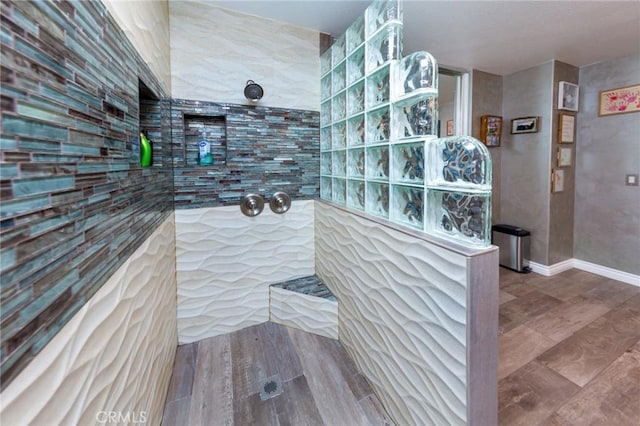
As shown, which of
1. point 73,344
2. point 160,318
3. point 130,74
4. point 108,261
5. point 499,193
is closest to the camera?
point 73,344

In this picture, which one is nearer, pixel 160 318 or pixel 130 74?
pixel 130 74

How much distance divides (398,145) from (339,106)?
0.82 metres

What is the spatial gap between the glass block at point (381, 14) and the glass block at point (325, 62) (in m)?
0.58

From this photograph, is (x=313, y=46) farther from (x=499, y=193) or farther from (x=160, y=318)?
(x=499, y=193)

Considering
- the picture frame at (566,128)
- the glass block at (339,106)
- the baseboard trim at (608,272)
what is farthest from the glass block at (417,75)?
the baseboard trim at (608,272)

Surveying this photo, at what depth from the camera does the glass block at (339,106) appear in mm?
1852

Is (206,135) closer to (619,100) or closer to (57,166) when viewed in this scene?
(57,166)

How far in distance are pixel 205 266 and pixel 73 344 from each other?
1402 millimetres

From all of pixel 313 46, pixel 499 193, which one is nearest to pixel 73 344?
pixel 313 46

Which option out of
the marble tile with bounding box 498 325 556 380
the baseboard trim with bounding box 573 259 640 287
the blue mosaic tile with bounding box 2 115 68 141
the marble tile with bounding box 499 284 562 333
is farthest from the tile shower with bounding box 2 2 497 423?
the baseboard trim with bounding box 573 259 640 287

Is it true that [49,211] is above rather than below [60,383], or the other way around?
above

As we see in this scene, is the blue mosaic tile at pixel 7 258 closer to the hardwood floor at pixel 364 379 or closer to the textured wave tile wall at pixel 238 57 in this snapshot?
the hardwood floor at pixel 364 379

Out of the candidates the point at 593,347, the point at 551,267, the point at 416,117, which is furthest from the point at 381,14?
the point at 551,267

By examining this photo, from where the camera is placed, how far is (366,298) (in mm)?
1534
